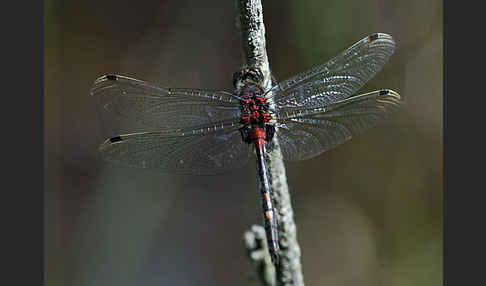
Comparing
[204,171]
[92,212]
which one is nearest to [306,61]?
[204,171]

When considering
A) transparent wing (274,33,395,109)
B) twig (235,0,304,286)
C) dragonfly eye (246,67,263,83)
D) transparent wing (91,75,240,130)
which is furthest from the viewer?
transparent wing (91,75,240,130)

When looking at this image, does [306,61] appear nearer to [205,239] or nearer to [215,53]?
[215,53]

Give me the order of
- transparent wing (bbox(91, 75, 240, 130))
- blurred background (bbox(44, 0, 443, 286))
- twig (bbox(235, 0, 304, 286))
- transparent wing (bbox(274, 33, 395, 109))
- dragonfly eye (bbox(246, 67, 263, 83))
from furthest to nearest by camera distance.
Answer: blurred background (bbox(44, 0, 443, 286)), transparent wing (bbox(91, 75, 240, 130)), transparent wing (bbox(274, 33, 395, 109)), dragonfly eye (bbox(246, 67, 263, 83)), twig (bbox(235, 0, 304, 286))

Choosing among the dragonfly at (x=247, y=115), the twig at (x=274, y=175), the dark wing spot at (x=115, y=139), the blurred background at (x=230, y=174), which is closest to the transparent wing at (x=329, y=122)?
the dragonfly at (x=247, y=115)

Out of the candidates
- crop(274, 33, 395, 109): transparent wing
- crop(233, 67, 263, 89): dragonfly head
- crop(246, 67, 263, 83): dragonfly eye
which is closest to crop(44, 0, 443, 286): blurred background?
crop(274, 33, 395, 109): transparent wing

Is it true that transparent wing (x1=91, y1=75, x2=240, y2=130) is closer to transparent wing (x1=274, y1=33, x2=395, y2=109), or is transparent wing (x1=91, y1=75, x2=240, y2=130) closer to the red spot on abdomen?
the red spot on abdomen

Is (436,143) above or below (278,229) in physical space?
above

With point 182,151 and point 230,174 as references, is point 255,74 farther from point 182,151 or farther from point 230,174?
point 230,174
